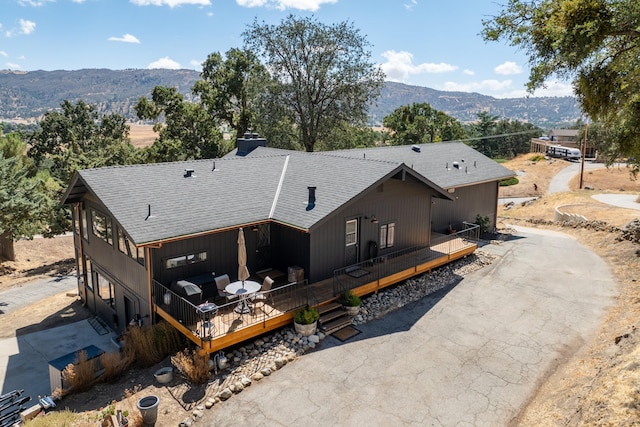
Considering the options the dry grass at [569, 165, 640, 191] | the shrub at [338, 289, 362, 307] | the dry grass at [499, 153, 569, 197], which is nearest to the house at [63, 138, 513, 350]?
the shrub at [338, 289, 362, 307]

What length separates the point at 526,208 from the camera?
124 ft

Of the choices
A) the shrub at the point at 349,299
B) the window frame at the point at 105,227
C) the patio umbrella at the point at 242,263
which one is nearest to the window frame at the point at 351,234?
the shrub at the point at 349,299

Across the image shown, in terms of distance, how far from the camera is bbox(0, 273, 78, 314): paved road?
67.3 feet

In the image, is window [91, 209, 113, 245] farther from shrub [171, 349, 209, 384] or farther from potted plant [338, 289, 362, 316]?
potted plant [338, 289, 362, 316]

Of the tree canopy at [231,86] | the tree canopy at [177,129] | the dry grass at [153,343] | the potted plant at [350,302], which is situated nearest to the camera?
the dry grass at [153,343]

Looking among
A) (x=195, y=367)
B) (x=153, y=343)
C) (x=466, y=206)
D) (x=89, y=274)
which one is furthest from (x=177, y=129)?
(x=195, y=367)

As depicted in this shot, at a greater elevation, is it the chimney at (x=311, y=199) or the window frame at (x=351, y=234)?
the chimney at (x=311, y=199)

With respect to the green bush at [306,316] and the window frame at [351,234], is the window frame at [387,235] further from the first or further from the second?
the green bush at [306,316]

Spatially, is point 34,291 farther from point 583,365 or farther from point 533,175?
point 533,175

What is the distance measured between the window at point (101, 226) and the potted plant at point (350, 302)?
27.7 ft

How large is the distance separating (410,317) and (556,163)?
6296 centimetres

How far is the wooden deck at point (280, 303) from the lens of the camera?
11.8 metres

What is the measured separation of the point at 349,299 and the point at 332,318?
35.8 inches

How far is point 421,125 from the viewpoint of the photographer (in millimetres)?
53969
